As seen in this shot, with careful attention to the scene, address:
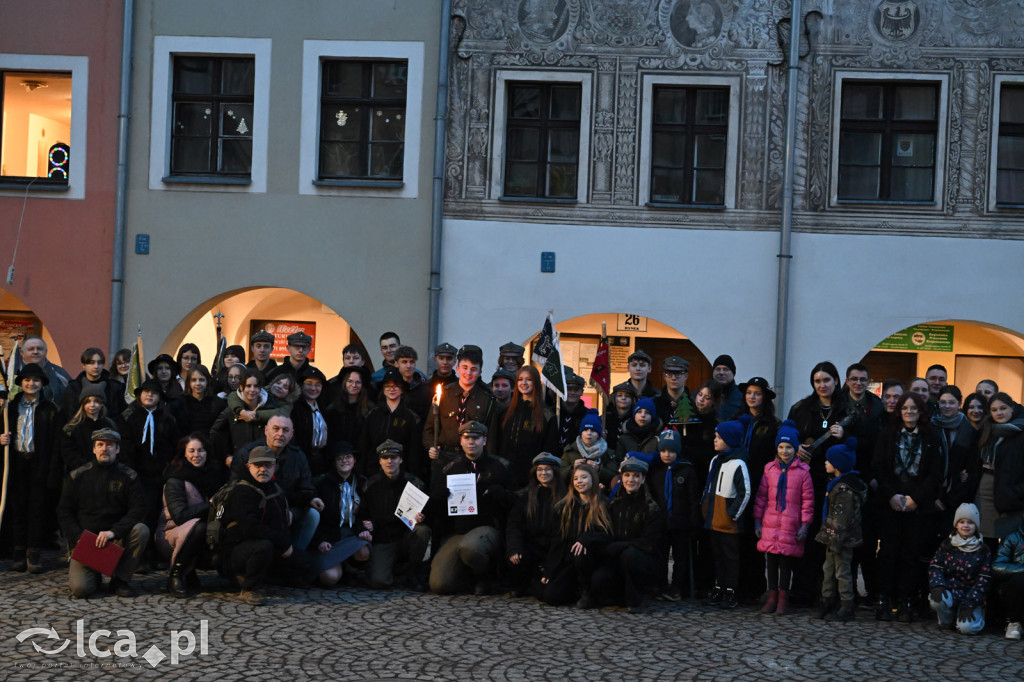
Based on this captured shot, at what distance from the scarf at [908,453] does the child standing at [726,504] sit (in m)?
1.14

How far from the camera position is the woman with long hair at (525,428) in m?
10.4

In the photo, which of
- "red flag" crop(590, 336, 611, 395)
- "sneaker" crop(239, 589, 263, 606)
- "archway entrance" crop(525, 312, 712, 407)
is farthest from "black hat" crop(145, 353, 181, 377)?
"archway entrance" crop(525, 312, 712, 407)

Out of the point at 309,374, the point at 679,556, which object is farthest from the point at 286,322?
the point at 679,556

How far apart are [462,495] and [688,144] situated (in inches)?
286

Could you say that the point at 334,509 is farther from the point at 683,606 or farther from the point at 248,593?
the point at 683,606

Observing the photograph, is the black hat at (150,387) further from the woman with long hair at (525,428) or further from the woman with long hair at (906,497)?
the woman with long hair at (906,497)

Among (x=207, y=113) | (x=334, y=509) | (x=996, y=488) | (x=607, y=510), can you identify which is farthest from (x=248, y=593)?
(x=207, y=113)

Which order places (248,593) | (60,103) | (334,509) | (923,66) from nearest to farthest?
1. (248,593)
2. (334,509)
3. (923,66)
4. (60,103)

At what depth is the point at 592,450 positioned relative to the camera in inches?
396

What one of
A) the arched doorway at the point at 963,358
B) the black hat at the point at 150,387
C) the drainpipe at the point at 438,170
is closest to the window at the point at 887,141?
the arched doorway at the point at 963,358

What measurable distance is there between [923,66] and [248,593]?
1064cm

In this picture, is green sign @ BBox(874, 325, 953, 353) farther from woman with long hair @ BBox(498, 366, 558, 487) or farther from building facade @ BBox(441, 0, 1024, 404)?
woman with long hair @ BBox(498, 366, 558, 487)

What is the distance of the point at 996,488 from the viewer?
31.4ft

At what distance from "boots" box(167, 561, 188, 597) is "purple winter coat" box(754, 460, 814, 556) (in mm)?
4386
